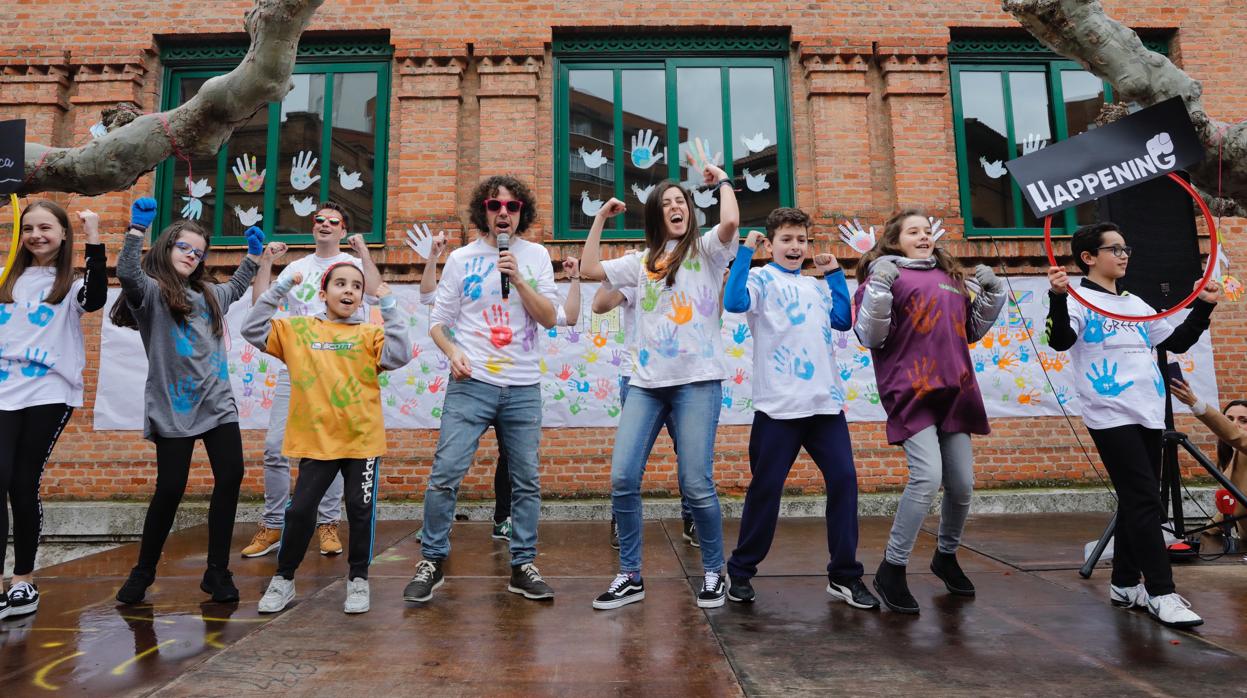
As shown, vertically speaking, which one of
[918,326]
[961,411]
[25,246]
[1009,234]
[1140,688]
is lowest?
[1140,688]

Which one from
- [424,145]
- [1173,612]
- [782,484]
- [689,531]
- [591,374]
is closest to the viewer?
[1173,612]

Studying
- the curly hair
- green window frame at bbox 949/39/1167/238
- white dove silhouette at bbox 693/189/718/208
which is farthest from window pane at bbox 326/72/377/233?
green window frame at bbox 949/39/1167/238

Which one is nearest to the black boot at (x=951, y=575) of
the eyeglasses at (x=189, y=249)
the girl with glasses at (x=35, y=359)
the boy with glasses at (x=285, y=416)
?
the boy with glasses at (x=285, y=416)

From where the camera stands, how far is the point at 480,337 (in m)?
3.78

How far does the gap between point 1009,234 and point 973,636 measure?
19.1 feet

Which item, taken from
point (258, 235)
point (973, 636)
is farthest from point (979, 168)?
point (258, 235)

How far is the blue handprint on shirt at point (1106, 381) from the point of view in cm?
348

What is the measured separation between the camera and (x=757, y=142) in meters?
7.87

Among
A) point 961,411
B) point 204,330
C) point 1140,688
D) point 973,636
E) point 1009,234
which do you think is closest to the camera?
point 1140,688

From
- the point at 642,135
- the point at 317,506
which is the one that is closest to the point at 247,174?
the point at 642,135

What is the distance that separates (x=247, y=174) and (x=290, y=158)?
1.58 feet

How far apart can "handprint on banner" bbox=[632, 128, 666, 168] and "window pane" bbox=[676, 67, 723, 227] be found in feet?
0.95

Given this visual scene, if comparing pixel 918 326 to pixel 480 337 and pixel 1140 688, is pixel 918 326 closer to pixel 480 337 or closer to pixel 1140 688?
pixel 1140 688

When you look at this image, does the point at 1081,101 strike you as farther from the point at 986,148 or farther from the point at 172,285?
the point at 172,285
